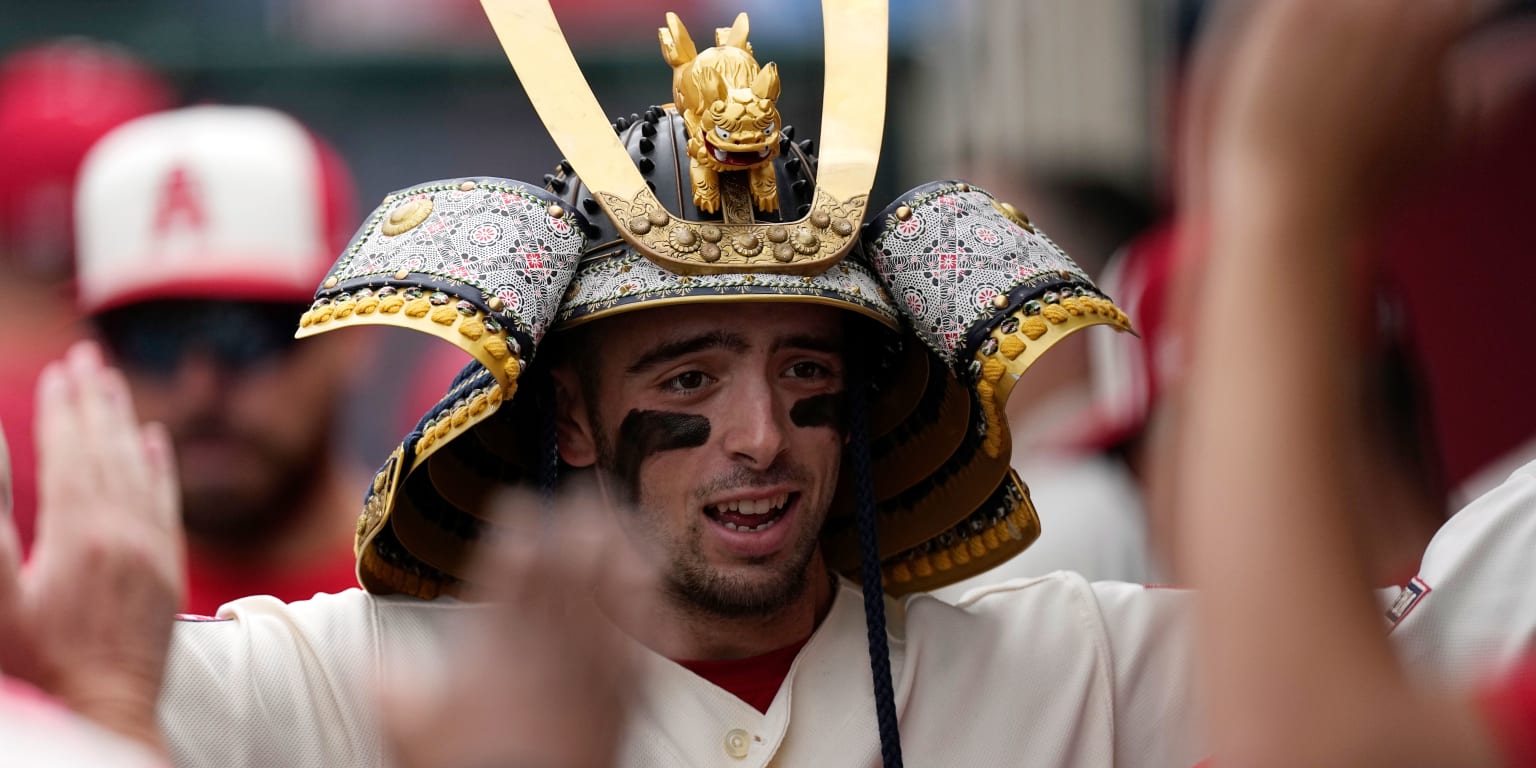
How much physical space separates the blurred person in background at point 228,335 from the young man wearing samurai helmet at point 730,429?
4.28 feet

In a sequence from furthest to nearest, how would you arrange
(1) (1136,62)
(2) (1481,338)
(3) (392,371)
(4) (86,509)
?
(1) (1136,62)
(3) (392,371)
(2) (1481,338)
(4) (86,509)

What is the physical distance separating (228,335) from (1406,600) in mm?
3148

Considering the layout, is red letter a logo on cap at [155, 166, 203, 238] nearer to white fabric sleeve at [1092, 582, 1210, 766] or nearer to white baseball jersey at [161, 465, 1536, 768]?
white baseball jersey at [161, 465, 1536, 768]

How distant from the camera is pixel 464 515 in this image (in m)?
3.78

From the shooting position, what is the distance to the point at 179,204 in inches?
202

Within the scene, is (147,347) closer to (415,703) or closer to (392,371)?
(392,371)

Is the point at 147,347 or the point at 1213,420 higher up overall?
the point at 1213,420

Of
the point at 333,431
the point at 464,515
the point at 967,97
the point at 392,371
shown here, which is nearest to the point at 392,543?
the point at 464,515

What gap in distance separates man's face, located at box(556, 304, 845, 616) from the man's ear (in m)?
0.15

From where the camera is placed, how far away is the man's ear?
3822mm

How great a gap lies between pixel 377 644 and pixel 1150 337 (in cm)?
259

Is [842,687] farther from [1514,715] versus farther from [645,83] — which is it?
[645,83]

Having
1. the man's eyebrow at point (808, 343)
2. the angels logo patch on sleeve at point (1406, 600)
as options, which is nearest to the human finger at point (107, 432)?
the man's eyebrow at point (808, 343)

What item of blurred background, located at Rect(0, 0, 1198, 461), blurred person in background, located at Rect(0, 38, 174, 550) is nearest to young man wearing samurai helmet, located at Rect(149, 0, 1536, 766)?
blurred person in background, located at Rect(0, 38, 174, 550)
